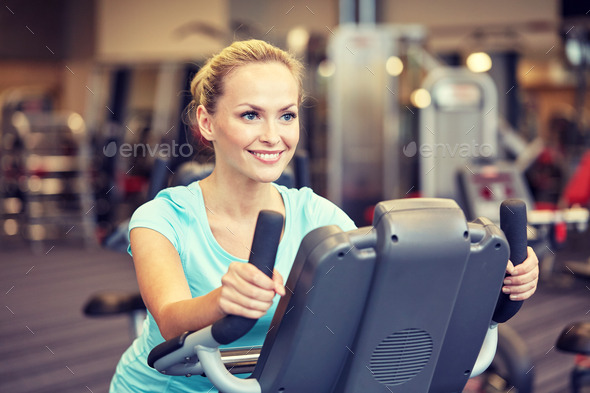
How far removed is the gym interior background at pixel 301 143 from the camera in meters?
3.55

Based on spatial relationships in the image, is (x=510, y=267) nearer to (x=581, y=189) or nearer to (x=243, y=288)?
(x=243, y=288)

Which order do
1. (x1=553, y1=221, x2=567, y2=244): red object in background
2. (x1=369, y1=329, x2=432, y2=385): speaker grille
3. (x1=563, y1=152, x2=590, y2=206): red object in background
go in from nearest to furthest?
(x1=369, y1=329, x2=432, y2=385): speaker grille
(x1=553, y1=221, x2=567, y2=244): red object in background
(x1=563, y1=152, x2=590, y2=206): red object in background

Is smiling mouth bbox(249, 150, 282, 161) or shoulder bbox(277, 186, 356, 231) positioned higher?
smiling mouth bbox(249, 150, 282, 161)

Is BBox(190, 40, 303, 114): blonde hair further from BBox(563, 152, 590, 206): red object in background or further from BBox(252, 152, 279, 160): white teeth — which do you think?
BBox(563, 152, 590, 206): red object in background

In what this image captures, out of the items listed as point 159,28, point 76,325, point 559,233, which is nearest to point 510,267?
point 559,233

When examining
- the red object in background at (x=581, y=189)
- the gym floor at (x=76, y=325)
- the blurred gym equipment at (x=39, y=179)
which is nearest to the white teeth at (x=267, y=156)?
the gym floor at (x=76, y=325)

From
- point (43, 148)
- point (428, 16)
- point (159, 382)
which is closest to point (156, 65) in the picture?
point (43, 148)

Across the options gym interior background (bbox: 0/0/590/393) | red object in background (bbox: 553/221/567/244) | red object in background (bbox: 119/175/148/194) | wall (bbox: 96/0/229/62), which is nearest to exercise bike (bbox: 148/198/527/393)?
gym interior background (bbox: 0/0/590/393)

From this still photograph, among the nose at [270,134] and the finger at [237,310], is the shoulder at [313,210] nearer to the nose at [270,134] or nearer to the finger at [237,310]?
the nose at [270,134]

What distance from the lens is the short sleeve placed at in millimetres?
1118

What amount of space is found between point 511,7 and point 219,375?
10.3 meters

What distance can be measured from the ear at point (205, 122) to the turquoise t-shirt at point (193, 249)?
0.11m

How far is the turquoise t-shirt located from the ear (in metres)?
0.11

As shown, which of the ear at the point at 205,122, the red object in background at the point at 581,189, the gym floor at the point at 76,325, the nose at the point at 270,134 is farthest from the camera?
the red object in background at the point at 581,189
